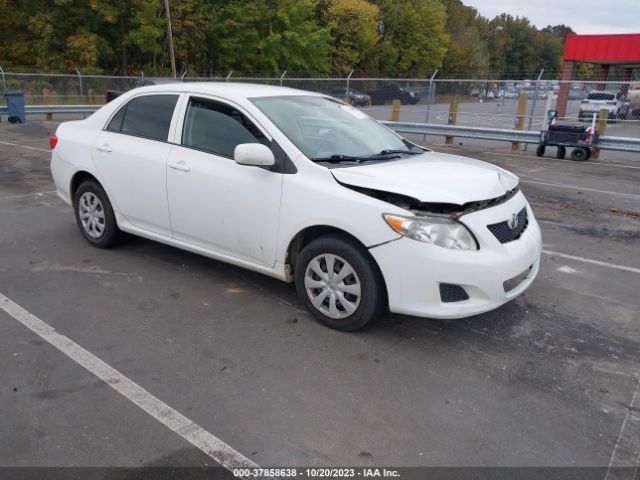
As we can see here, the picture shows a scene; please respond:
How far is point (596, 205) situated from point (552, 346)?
5395 mm

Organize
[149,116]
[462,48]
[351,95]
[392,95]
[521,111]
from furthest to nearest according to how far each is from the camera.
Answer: [462,48] → [392,95] → [351,95] → [521,111] → [149,116]

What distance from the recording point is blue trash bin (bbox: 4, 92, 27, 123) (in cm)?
1775

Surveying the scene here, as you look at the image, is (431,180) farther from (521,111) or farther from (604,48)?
(604,48)

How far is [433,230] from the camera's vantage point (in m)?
3.45

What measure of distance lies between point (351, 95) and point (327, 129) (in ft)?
57.0

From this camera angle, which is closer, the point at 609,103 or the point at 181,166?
the point at 181,166

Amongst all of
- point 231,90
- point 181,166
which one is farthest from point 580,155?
point 181,166

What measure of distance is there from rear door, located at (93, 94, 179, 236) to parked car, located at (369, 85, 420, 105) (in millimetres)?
16239

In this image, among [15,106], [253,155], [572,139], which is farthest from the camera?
[15,106]

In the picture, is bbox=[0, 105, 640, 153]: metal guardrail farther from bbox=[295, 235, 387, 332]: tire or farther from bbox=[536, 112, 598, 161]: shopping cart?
bbox=[295, 235, 387, 332]: tire

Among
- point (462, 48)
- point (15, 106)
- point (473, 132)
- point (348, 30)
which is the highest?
point (462, 48)

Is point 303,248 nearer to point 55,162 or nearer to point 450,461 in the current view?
point 450,461

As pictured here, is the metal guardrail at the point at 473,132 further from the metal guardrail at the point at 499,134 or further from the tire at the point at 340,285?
the tire at the point at 340,285

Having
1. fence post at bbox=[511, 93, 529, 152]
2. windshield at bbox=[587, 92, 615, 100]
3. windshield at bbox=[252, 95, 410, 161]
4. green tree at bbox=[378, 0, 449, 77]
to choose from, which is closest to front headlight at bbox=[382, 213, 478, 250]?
windshield at bbox=[252, 95, 410, 161]
